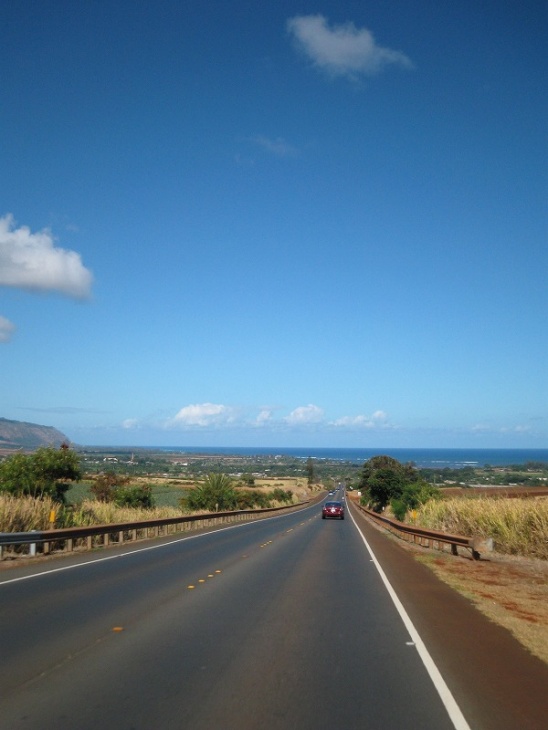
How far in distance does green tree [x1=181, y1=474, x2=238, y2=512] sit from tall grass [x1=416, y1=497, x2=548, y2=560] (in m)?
29.8

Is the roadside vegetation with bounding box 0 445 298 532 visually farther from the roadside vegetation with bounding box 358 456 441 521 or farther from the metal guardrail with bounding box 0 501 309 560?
the roadside vegetation with bounding box 358 456 441 521

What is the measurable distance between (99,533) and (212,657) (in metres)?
15.2

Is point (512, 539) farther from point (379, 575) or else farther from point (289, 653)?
point (289, 653)

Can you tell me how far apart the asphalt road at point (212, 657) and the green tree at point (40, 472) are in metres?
16.6

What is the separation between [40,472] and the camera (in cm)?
3206

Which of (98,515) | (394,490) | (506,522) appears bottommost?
(98,515)

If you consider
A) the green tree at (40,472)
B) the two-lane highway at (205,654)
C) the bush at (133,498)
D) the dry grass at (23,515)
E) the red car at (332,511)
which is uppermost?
the green tree at (40,472)

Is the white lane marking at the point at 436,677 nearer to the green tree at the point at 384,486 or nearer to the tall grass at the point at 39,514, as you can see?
the tall grass at the point at 39,514

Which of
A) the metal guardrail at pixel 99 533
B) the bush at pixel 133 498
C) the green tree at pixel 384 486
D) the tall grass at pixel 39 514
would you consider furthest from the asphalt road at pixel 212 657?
the green tree at pixel 384 486

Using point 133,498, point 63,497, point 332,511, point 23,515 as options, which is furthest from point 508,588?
point 332,511

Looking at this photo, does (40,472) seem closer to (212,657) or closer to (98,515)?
(98,515)

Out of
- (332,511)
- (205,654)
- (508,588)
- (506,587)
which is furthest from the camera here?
(332,511)

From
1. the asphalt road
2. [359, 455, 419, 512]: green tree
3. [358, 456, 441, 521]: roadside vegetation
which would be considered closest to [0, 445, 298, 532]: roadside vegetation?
the asphalt road

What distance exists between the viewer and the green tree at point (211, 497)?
180ft
